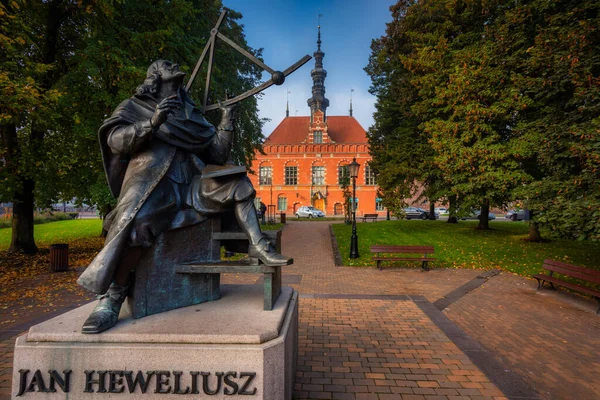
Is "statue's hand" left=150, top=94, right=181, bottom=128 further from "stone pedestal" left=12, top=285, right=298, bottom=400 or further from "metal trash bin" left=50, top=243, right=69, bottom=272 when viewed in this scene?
"metal trash bin" left=50, top=243, right=69, bottom=272

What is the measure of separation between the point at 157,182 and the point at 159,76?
1.12m

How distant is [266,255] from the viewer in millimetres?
2748

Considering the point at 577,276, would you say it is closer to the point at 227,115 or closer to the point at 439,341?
the point at 439,341

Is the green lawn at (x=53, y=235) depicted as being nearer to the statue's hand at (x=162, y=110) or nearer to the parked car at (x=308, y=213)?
the statue's hand at (x=162, y=110)

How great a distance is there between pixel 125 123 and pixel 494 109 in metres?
13.8

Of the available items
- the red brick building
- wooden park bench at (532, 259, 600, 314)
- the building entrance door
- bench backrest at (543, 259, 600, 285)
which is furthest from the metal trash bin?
the building entrance door

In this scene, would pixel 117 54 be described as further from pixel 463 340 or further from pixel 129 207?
pixel 463 340

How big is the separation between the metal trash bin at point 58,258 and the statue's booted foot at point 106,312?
8.72 m

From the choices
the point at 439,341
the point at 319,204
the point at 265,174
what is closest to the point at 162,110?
the point at 439,341

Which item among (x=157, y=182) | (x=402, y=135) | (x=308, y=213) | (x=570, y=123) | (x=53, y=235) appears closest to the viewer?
(x=157, y=182)

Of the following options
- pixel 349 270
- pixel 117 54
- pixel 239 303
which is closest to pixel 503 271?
pixel 349 270

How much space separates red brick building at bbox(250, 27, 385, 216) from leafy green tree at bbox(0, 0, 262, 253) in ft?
118

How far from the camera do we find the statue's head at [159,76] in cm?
296

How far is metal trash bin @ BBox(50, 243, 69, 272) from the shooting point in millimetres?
9109
